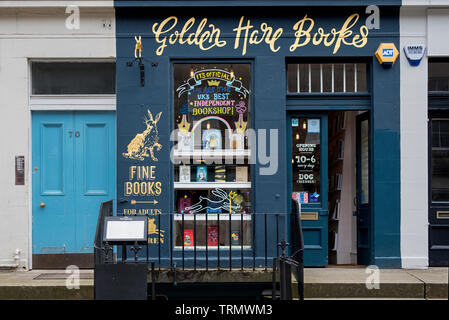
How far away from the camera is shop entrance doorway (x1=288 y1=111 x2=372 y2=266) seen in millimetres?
7855

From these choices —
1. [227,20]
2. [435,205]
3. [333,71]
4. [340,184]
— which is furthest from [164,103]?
[435,205]

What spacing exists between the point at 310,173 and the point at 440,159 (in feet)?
6.71

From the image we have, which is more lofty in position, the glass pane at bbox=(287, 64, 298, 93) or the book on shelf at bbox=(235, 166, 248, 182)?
the glass pane at bbox=(287, 64, 298, 93)

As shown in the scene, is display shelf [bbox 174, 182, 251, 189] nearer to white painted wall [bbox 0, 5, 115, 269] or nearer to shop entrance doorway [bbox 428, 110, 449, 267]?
white painted wall [bbox 0, 5, 115, 269]

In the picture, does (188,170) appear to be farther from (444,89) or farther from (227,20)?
(444,89)

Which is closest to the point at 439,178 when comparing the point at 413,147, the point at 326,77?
the point at 413,147

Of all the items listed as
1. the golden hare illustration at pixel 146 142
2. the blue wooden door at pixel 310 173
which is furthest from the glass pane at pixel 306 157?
the golden hare illustration at pixel 146 142

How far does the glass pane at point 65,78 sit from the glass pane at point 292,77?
2.96 m

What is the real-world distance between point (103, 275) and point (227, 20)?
13.8 ft

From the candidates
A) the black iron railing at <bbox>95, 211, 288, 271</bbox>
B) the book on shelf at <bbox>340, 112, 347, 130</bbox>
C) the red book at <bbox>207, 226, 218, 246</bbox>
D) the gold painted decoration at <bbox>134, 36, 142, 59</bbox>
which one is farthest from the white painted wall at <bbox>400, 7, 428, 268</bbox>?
the gold painted decoration at <bbox>134, 36, 142, 59</bbox>

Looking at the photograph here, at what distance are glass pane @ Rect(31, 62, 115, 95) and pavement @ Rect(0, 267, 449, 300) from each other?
2882 millimetres

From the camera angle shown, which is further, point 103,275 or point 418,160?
point 418,160

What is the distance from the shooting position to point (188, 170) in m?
7.72

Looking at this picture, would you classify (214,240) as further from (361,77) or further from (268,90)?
(361,77)
